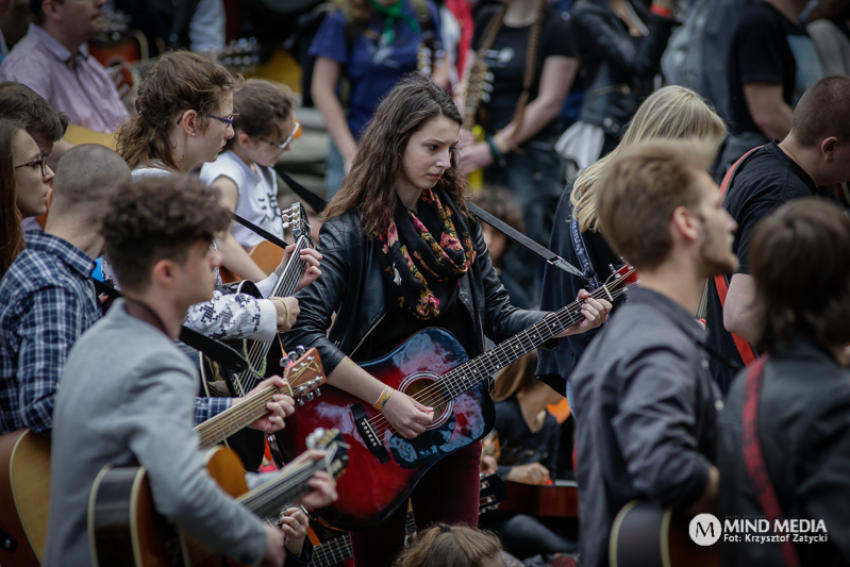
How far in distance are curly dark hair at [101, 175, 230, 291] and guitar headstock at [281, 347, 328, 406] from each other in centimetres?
92

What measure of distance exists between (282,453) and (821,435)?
2.25m

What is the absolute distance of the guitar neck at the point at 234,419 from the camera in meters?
3.07

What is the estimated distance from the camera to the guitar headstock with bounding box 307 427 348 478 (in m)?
2.70

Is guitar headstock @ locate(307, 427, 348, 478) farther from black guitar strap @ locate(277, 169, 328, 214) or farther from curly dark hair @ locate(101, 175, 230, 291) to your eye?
black guitar strap @ locate(277, 169, 328, 214)

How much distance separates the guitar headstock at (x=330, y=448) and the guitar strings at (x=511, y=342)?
97cm

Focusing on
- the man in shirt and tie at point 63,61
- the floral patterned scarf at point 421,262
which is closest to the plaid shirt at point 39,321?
the floral patterned scarf at point 421,262

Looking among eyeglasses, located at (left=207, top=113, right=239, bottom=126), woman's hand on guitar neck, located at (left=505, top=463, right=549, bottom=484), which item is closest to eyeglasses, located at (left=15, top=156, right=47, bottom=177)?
eyeglasses, located at (left=207, top=113, right=239, bottom=126)

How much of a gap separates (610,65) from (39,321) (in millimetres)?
4739

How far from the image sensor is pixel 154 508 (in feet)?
8.13

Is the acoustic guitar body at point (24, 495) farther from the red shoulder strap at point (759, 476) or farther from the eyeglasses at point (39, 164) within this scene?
the red shoulder strap at point (759, 476)

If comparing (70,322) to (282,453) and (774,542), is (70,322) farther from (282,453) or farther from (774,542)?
(774,542)

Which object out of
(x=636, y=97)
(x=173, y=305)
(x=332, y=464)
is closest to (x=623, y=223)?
(x=332, y=464)

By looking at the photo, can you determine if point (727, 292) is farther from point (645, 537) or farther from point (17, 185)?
point (17, 185)

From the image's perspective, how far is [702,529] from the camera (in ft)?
8.03
